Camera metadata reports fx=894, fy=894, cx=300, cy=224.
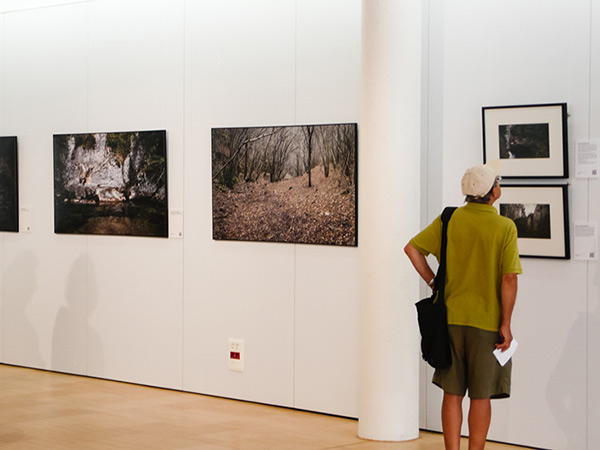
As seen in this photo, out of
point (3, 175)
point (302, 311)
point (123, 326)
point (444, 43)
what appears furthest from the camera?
point (3, 175)

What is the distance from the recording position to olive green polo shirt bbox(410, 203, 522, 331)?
4730 mm

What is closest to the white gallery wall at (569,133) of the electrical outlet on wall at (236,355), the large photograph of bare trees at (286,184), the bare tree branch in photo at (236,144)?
the large photograph of bare trees at (286,184)

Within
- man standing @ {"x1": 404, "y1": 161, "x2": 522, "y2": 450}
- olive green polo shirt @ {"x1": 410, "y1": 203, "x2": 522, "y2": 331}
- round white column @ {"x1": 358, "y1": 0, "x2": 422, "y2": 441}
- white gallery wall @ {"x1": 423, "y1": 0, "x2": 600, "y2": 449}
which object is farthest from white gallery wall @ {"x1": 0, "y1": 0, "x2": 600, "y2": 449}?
olive green polo shirt @ {"x1": 410, "y1": 203, "x2": 522, "y2": 331}

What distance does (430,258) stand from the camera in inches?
243

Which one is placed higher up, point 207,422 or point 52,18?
point 52,18

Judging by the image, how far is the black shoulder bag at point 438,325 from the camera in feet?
15.9

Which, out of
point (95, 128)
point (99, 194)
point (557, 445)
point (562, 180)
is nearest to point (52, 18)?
point (95, 128)

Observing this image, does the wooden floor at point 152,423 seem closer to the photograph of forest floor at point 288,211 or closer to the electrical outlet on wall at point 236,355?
the electrical outlet on wall at point 236,355

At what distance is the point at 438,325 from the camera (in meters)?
4.85

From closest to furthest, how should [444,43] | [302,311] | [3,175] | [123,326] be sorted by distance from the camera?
[444,43] < [302,311] < [123,326] < [3,175]

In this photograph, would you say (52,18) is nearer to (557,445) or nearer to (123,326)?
(123,326)

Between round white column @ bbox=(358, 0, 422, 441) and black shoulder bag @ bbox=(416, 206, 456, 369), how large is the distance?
98 cm

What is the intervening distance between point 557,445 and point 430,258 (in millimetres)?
1468

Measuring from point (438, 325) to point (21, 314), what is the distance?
4.90 meters
